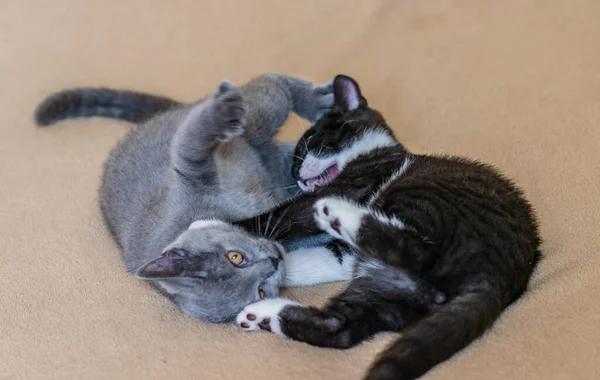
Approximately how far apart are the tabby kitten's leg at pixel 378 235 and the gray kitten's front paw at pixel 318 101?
29.4 inches

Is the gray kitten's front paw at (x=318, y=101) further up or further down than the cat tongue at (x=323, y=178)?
further up

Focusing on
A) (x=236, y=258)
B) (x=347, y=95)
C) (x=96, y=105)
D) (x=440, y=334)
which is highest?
(x=347, y=95)

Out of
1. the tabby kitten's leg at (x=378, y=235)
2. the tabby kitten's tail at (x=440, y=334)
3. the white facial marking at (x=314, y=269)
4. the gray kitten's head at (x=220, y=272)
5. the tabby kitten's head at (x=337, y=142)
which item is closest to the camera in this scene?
the tabby kitten's tail at (x=440, y=334)

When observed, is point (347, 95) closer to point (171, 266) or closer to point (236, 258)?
point (236, 258)

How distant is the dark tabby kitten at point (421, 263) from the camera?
3.69ft

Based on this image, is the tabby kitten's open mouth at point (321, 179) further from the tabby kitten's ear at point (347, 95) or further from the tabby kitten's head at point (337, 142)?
the tabby kitten's ear at point (347, 95)

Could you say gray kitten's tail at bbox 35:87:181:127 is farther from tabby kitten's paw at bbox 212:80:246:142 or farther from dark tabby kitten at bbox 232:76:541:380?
dark tabby kitten at bbox 232:76:541:380

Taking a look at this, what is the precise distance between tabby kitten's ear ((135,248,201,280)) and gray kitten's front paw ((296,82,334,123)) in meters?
0.83

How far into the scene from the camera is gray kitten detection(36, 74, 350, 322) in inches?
55.2

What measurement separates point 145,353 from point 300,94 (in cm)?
103

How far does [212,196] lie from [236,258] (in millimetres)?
230

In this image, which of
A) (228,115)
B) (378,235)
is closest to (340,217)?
(378,235)

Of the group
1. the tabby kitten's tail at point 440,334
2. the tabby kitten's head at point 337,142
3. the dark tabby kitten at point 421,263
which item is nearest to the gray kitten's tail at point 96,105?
the tabby kitten's head at point 337,142

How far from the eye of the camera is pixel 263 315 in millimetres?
1344
